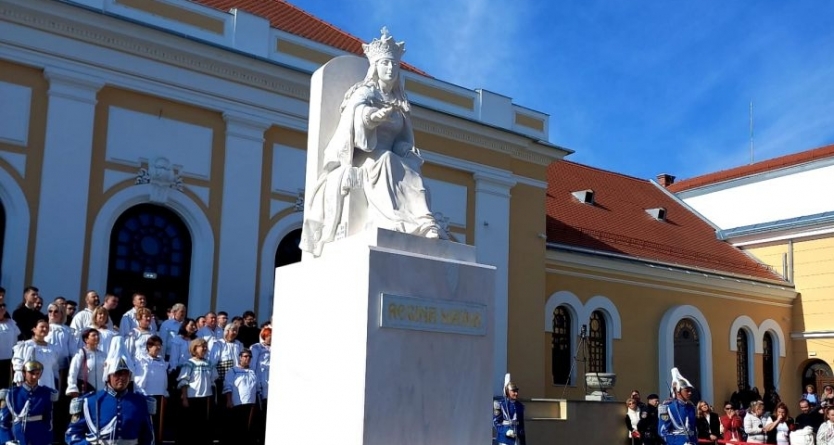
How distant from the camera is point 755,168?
3191 centimetres

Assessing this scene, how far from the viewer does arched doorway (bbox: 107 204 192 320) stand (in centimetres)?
1448

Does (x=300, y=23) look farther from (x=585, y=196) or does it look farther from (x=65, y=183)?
(x=585, y=196)

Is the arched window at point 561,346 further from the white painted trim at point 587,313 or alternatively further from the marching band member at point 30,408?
the marching band member at point 30,408

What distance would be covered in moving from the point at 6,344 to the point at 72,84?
5.43 metres

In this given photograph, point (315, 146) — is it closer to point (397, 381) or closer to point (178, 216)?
point (397, 381)

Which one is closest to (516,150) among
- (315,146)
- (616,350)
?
(616,350)

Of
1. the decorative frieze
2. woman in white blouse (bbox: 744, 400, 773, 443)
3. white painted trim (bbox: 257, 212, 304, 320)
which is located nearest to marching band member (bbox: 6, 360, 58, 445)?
the decorative frieze

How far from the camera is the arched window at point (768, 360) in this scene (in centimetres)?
2709

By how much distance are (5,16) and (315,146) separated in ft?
28.1

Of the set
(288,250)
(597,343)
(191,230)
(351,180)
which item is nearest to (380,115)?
(351,180)

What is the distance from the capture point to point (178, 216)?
1516 centimetres

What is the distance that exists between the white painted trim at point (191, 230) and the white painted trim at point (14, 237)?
1078mm

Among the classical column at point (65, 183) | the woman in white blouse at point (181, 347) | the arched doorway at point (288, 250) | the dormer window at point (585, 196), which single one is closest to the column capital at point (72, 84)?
the classical column at point (65, 183)

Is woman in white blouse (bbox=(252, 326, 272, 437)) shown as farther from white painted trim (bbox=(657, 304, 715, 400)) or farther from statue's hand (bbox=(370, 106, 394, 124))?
white painted trim (bbox=(657, 304, 715, 400))
